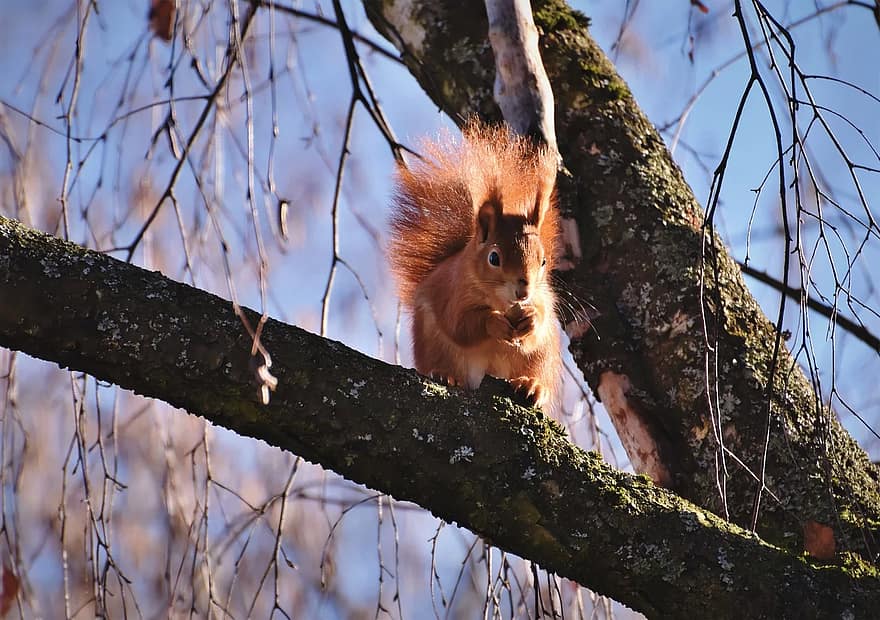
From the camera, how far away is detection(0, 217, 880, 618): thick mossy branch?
1329 millimetres

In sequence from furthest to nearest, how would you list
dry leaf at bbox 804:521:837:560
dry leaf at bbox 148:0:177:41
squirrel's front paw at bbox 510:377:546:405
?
squirrel's front paw at bbox 510:377:546:405 → dry leaf at bbox 148:0:177:41 → dry leaf at bbox 804:521:837:560

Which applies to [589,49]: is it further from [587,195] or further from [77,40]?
[77,40]

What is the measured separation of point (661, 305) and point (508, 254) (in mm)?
484

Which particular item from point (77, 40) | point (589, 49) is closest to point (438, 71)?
point (589, 49)

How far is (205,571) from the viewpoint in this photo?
1.70 meters

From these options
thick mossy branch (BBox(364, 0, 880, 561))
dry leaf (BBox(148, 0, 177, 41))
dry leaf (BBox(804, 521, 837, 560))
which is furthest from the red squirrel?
dry leaf (BBox(804, 521, 837, 560))

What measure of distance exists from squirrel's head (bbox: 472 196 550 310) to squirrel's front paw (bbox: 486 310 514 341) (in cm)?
3

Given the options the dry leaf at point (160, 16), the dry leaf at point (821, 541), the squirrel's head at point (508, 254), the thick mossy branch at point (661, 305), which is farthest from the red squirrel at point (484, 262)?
the dry leaf at point (821, 541)

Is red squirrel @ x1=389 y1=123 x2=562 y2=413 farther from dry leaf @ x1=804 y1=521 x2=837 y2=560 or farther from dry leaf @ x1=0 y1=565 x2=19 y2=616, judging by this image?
dry leaf @ x1=0 y1=565 x2=19 y2=616

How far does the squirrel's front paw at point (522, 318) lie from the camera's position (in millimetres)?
2379

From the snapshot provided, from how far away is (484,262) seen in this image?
2453 millimetres

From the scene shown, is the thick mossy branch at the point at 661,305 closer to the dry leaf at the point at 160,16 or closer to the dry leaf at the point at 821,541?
the dry leaf at the point at 821,541

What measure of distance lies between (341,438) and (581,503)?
35 centimetres

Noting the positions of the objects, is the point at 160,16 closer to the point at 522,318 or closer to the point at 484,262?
the point at 484,262
